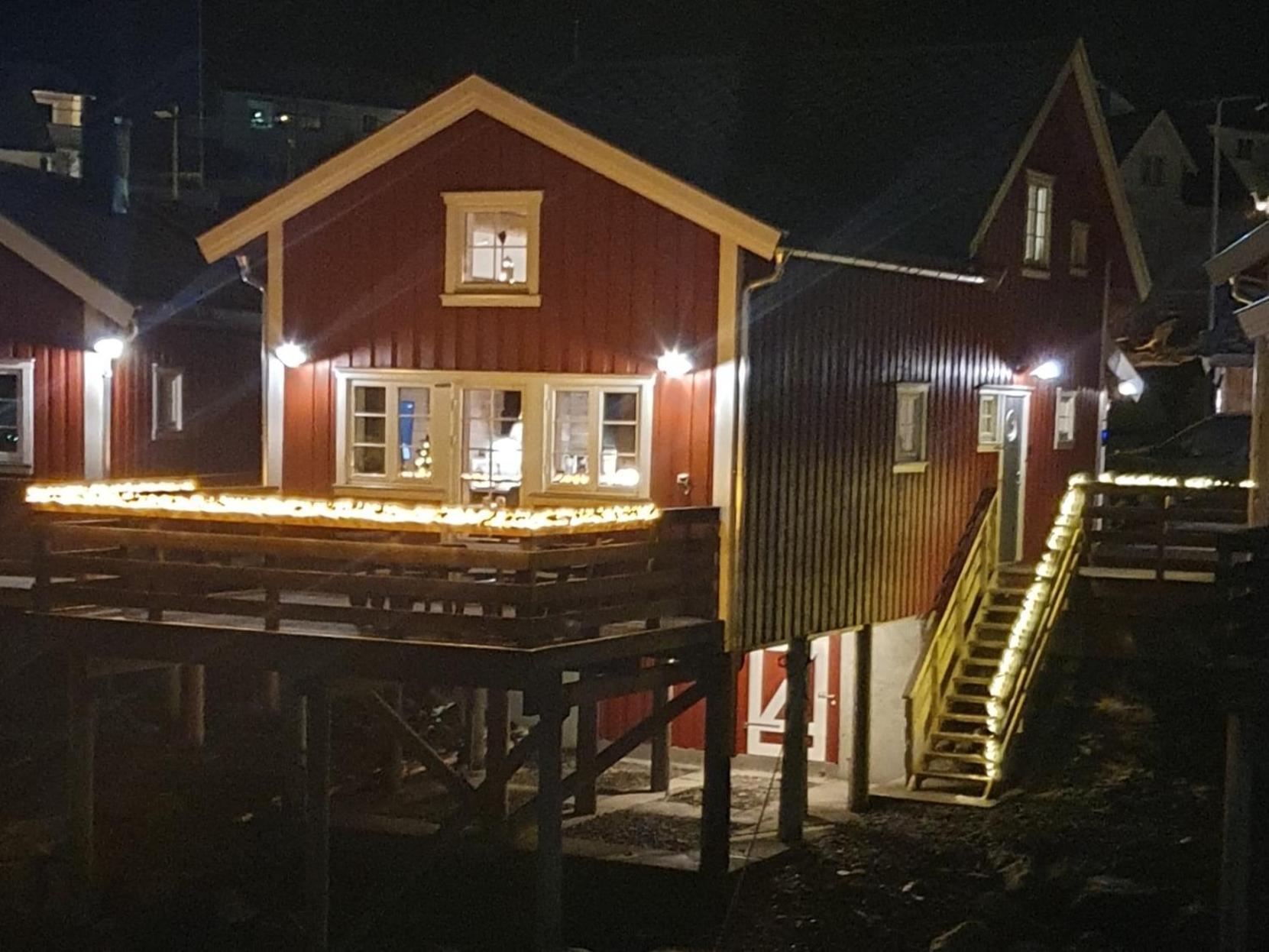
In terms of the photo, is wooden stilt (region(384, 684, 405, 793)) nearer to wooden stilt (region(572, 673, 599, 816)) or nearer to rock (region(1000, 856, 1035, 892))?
wooden stilt (region(572, 673, 599, 816))

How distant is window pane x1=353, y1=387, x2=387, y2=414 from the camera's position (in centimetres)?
1909

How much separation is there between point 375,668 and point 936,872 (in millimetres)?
5961

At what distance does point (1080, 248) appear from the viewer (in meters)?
24.8

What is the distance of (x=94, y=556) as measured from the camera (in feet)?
55.4

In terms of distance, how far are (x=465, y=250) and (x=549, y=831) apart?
6274 millimetres

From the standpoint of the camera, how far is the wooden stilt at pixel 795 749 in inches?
749

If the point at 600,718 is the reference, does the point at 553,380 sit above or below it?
above

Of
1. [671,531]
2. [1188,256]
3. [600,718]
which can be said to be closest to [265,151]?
[1188,256]

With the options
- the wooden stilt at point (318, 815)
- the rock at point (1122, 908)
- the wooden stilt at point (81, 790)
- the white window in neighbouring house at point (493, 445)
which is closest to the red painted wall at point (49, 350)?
the wooden stilt at point (81, 790)

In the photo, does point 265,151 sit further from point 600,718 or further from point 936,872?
point 936,872

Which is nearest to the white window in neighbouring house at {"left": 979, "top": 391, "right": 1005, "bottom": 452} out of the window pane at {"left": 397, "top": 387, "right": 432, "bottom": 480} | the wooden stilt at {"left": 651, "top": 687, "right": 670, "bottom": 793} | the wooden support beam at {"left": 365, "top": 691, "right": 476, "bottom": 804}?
the wooden stilt at {"left": 651, "top": 687, "right": 670, "bottom": 793}

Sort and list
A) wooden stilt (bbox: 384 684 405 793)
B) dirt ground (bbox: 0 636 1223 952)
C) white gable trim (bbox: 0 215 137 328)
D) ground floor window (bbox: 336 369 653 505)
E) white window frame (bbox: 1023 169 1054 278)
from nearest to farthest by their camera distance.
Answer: dirt ground (bbox: 0 636 1223 952) < ground floor window (bbox: 336 369 653 505) < wooden stilt (bbox: 384 684 405 793) < white gable trim (bbox: 0 215 137 328) < white window frame (bbox: 1023 169 1054 278)

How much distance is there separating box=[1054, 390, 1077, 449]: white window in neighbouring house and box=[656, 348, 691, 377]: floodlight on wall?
8857 mm

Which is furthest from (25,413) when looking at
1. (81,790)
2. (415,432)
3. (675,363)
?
(675,363)
